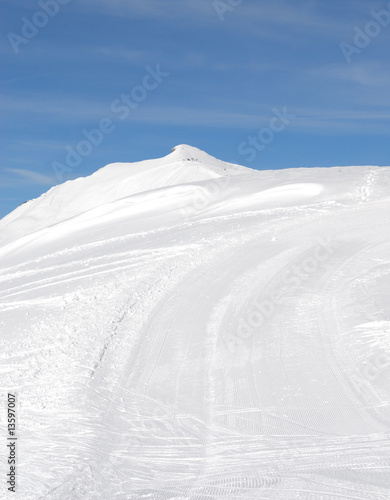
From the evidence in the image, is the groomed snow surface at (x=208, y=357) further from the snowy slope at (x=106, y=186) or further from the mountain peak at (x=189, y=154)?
the mountain peak at (x=189, y=154)

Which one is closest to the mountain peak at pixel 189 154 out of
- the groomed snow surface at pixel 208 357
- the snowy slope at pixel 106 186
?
the snowy slope at pixel 106 186

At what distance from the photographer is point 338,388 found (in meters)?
6.54

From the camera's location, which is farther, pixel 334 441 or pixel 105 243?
pixel 105 243

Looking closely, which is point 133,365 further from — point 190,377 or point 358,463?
point 358,463

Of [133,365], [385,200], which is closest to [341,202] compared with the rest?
[385,200]

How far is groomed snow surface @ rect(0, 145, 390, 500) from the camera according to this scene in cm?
496

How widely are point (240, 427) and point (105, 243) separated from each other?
1024 cm

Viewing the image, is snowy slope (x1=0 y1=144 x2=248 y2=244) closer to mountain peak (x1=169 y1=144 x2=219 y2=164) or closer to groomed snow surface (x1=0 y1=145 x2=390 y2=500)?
mountain peak (x1=169 y1=144 x2=219 y2=164)

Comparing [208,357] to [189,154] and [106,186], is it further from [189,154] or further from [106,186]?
[189,154]

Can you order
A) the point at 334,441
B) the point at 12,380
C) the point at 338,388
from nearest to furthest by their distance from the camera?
the point at 334,441
the point at 338,388
the point at 12,380

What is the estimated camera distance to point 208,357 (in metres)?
7.71

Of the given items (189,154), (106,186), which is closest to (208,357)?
(106,186)

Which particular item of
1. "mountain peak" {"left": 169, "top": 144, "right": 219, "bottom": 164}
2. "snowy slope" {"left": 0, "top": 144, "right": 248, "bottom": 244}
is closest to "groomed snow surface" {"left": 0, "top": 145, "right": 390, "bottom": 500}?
"snowy slope" {"left": 0, "top": 144, "right": 248, "bottom": 244}

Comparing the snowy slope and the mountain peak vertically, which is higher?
the mountain peak
